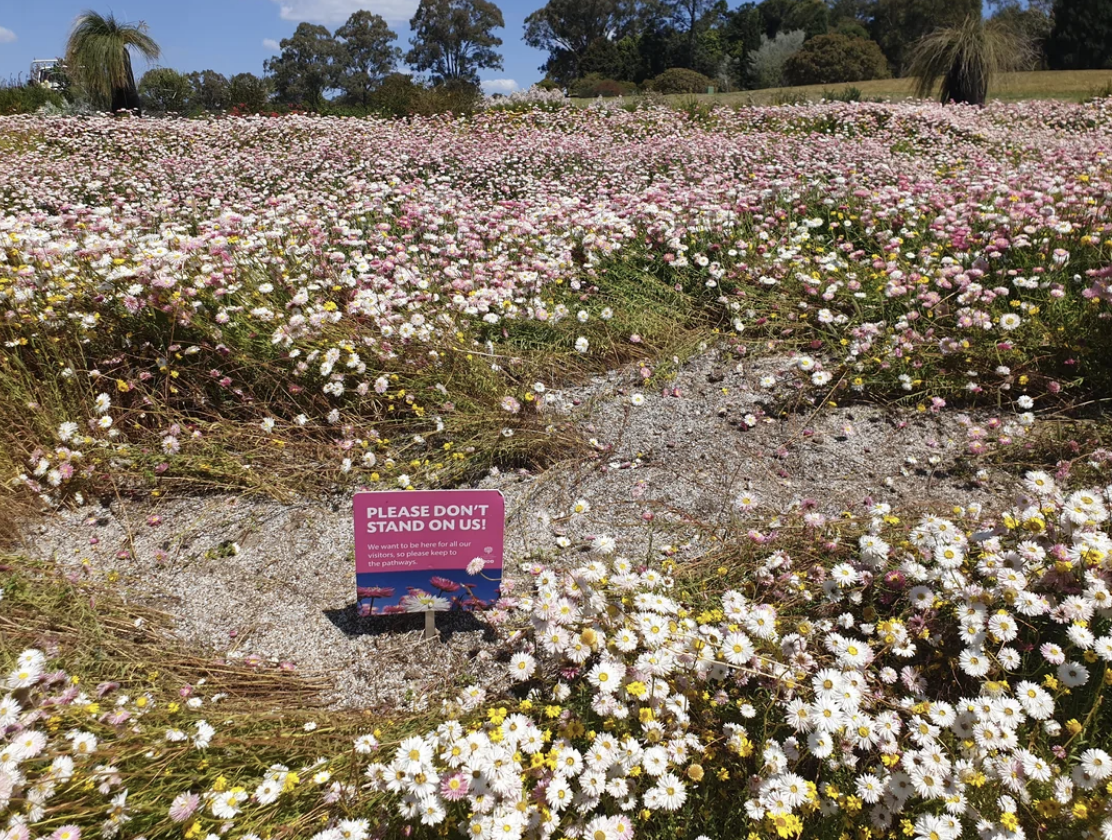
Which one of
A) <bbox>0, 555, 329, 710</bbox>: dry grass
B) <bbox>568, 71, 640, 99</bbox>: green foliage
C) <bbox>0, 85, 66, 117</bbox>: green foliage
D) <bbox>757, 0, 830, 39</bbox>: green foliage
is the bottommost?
<bbox>0, 555, 329, 710</bbox>: dry grass

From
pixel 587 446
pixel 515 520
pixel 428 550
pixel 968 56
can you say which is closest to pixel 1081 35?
pixel 968 56

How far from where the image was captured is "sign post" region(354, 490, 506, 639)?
2.10 metres

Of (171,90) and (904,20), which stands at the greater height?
(904,20)

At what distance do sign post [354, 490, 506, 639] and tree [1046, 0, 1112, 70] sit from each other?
4259 centimetres

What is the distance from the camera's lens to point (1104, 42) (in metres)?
32.9

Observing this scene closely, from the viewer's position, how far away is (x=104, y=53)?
13.7 metres

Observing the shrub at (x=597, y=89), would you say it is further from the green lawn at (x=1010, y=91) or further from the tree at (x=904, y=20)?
→ the tree at (x=904, y=20)

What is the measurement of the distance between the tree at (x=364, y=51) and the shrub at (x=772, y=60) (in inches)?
1257

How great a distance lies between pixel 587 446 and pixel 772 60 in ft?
136

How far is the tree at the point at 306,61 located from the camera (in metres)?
56.3

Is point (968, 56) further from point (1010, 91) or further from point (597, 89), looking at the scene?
point (597, 89)

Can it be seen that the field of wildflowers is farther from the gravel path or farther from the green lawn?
the green lawn

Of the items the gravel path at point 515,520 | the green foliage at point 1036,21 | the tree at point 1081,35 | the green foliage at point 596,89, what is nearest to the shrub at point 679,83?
the green foliage at point 596,89

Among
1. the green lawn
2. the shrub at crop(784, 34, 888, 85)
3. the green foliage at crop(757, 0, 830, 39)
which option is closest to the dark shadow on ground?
the green lawn
